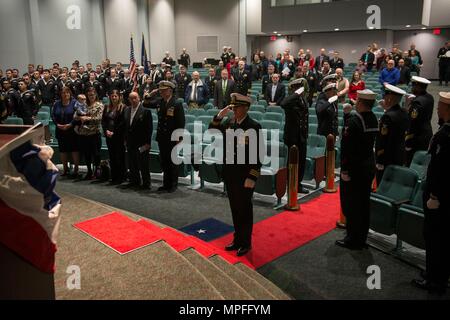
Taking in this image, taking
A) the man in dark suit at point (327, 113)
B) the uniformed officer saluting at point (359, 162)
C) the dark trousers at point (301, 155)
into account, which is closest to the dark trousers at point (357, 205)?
the uniformed officer saluting at point (359, 162)

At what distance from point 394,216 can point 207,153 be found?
10.7 feet

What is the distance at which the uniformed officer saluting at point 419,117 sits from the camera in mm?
5480

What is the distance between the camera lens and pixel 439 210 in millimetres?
3527

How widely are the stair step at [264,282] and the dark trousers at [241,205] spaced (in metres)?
0.48

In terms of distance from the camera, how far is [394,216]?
14.1ft

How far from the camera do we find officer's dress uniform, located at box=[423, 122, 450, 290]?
3.47 m

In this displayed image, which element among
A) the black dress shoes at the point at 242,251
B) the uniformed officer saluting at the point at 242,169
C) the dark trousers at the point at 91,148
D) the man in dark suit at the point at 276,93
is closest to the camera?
the uniformed officer saluting at the point at 242,169

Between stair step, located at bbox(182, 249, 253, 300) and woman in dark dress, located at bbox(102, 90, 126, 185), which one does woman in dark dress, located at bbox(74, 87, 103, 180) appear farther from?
stair step, located at bbox(182, 249, 253, 300)

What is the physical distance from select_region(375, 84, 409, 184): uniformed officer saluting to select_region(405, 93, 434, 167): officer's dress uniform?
76 centimetres

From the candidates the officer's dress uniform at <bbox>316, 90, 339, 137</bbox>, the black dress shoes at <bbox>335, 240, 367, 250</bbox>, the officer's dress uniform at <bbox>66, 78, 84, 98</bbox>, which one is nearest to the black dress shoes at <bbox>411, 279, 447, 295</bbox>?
the black dress shoes at <bbox>335, 240, 367, 250</bbox>

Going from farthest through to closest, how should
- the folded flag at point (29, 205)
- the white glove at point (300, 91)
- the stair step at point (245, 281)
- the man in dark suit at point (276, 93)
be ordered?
1. the man in dark suit at point (276, 93)
2. the white glove at point (300, 91)
3. the stair step at point (245, 281)
4. the folded flag at point (29, 205)

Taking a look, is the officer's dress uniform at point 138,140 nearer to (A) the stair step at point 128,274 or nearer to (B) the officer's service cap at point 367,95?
(A) the stair step at point 128,274
